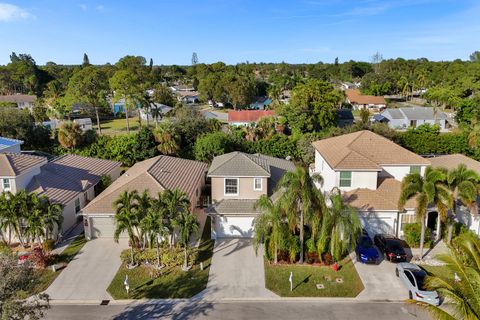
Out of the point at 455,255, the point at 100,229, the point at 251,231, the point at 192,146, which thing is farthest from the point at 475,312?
the point at 192,146

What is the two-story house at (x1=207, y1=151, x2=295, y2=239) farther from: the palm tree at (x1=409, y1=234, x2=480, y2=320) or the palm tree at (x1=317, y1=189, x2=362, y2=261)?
the palm tree at (x1=409, y1=234, x2=480, y2=320)

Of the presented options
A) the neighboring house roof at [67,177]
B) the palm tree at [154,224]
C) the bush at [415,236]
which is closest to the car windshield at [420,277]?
the bush at [415,236]

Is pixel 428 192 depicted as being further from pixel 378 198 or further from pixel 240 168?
pixel 240 168

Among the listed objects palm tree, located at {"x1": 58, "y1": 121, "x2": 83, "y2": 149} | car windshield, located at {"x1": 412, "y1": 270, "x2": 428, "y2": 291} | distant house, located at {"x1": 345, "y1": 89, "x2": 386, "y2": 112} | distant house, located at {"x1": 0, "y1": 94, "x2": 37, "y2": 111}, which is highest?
distant house, located at {"x1": 0, "y1": 94, "x2": 37, "y2": 111}

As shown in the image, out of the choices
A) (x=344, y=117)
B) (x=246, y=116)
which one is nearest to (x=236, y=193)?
(x=246, y=116)

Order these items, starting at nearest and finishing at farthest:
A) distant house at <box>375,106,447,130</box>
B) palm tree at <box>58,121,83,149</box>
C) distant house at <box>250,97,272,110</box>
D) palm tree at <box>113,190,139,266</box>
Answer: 1. palm tree at <box>113,190,139,266</box>
2. palm tree at <box>58,121,83,149</box>
3. distant house at <box>375,106,447,130</box>
4. distant house at <box>250,97,272,110</box>

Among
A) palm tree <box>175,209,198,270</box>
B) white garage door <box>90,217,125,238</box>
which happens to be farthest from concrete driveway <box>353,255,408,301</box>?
white garage door <box>90,217,125,238</box>

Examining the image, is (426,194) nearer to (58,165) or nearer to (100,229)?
(100,229)
